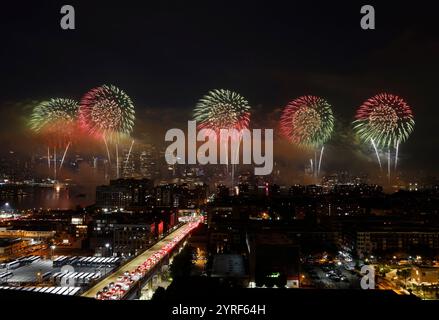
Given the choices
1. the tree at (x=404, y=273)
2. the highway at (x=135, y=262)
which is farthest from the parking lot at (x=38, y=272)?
the tree at (x=404, y=273)

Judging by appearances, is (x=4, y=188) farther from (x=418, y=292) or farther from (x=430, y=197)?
(x=418, y=292)

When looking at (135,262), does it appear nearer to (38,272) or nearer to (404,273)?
(38,272)

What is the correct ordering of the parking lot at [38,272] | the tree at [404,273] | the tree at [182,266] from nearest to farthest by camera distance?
1. the parking lot at [38,272]
2. the tree at [404,273]
3. the tree at [182,266]

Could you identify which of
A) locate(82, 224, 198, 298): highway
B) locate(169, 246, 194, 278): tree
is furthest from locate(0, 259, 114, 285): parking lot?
locate(169, 246, 194, 278): tree

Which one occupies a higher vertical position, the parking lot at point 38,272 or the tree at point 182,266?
the tree at point 182,266

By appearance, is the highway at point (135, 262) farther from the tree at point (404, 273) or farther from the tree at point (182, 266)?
the tree at point (404, 273)

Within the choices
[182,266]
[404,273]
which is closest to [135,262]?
[182,266]
